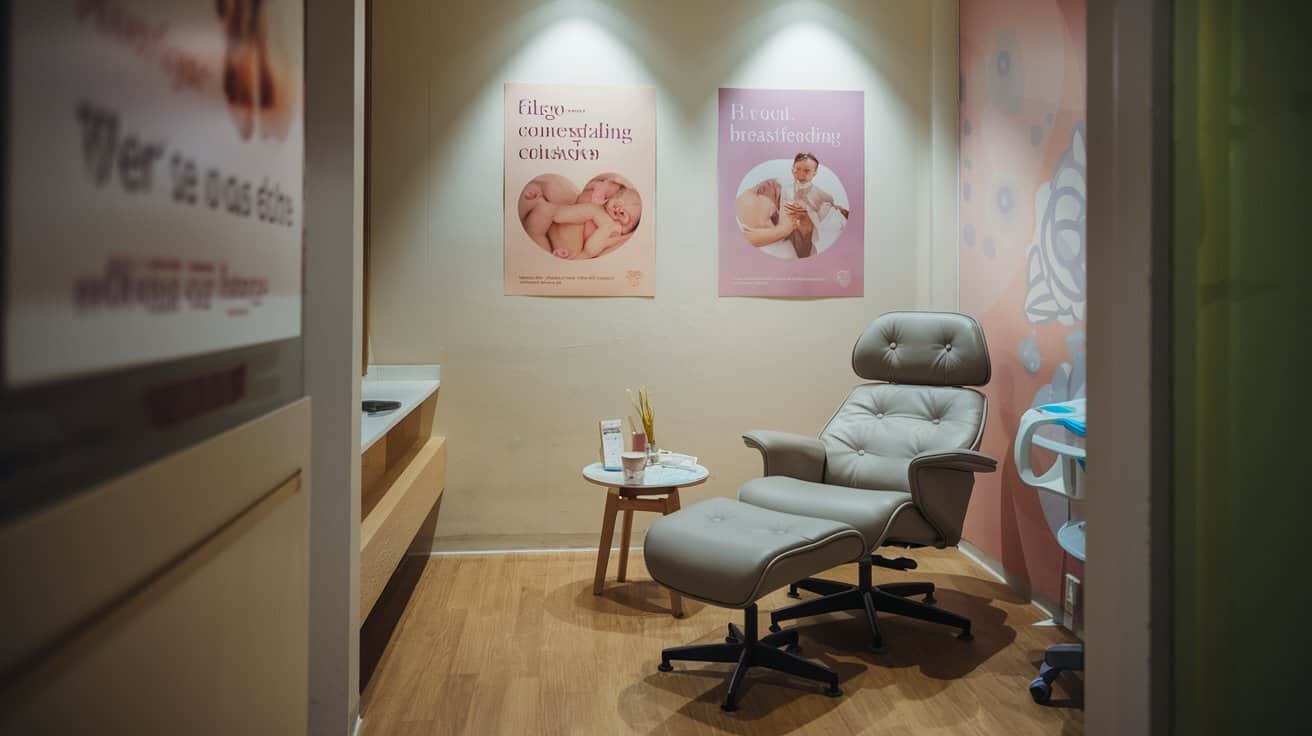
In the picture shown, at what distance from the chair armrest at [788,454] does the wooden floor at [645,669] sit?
1.66 ft

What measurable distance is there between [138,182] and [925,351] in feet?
9.86

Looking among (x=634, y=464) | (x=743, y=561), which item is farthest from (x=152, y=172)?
(x=634, y=464)

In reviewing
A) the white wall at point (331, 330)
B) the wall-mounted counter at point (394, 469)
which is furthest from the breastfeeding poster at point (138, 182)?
the wall-mounted counter at point (394, 469)

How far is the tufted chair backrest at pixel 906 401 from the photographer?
3236 millimetres

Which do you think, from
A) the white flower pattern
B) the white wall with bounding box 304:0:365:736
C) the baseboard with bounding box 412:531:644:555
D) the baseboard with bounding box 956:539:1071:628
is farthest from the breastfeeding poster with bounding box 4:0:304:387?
the baseboard with bounding box 412:531:644:555

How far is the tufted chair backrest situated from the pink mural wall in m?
0.30

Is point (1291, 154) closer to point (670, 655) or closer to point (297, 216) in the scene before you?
point (297, 216)

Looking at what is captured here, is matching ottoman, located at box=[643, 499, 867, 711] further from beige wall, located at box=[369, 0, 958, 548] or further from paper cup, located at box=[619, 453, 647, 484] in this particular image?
beige wall, located at box=[369, 0, 958, 548]

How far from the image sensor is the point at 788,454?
3.29 metres

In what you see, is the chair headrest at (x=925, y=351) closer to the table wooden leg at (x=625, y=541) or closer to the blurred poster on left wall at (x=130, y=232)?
the table wooden leg at (x=625, y=541)

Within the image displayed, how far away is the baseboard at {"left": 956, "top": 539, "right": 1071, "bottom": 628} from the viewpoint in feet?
10.3

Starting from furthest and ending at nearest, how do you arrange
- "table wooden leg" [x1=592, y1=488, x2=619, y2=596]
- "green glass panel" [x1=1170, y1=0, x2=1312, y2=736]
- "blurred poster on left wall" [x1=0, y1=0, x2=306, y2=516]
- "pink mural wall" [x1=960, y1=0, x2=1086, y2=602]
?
"table wooden leg" [x1=592, y1=488, x2=619, y2=596] → "pink mural wall" [x1=960, y1=0, x2=1086, y2=602] → "green glass panel" [x1=1170, y1=0, x2=1312, y2=736] → "blurred poster on left wall" [x1=0, y1=0, x2=306, y2=516]

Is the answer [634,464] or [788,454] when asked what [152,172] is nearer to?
[634,464]

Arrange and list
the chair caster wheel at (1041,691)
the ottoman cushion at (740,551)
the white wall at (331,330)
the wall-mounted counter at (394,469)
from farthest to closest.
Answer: the wall-mounted counter at (394,469), the chair caster wheel at (1041,691), the ottoman cushion at (740,551), the white wall at (331,330)
